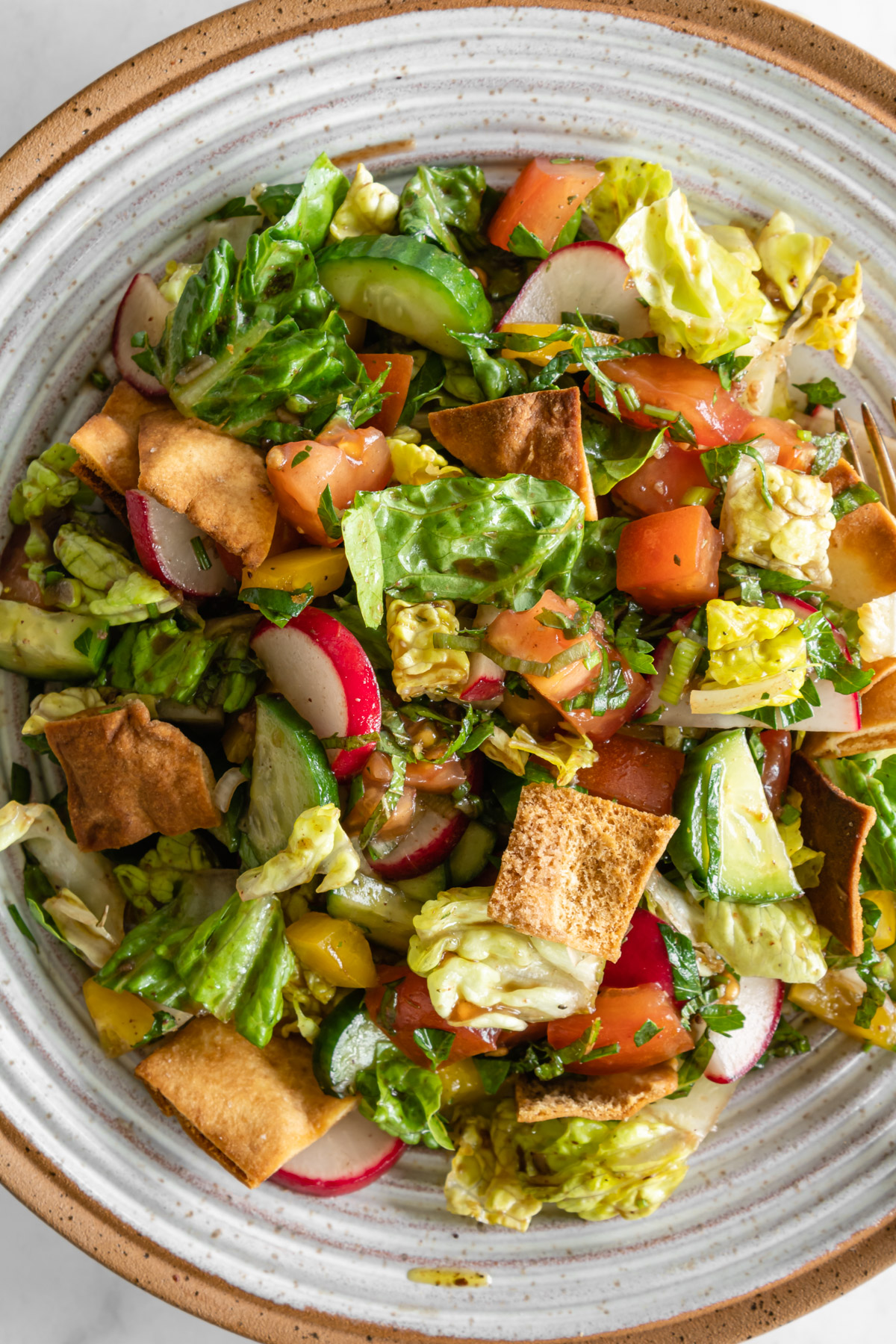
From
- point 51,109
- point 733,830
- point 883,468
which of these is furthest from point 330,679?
point 51,109

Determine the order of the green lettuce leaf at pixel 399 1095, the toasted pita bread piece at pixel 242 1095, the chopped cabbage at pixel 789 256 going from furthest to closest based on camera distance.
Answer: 1. the chopped cabbage at pixel 789 256
2. the green lettuce leaf at pixel 399 1095
3. the toasted pita bread piece at pixel 242 1095

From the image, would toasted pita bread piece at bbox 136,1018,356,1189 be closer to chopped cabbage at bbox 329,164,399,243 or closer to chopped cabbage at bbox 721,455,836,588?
chopped cabbage at bbox 721,455,836,588

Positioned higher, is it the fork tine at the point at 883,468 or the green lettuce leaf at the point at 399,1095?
the fork tine at the point at 883,468

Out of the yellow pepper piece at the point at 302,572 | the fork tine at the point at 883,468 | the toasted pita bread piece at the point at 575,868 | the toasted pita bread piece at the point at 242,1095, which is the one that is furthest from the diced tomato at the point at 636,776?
the toasted pita bread piece at the point at 242,1095

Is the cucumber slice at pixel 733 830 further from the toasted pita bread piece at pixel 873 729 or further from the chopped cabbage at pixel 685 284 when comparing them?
the chopped cabbage at pixel 685 284

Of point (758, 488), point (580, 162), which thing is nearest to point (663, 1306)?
point (758, 488)

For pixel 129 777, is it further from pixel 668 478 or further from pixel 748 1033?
pixel 748 1033

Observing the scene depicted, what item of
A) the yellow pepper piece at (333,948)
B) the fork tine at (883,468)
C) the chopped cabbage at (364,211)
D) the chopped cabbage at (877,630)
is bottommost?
the yellow pepper piece at (333,948)
